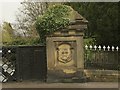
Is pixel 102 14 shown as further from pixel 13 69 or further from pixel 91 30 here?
pixel 13 69

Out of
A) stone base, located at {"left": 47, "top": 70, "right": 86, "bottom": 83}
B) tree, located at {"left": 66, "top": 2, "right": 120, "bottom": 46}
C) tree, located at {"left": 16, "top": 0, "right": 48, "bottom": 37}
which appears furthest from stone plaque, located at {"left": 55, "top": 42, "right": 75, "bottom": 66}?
tree, located at {"left": 16, "top": 0, "right": 48, "bottom": 37}

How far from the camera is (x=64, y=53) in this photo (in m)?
13.9

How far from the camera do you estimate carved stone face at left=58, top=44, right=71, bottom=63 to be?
13836 mm

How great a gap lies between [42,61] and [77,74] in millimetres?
1583

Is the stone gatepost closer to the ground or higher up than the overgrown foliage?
closer to the ground

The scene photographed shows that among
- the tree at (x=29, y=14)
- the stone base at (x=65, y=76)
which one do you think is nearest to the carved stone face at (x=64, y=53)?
the stone base at (x=65, y=76)

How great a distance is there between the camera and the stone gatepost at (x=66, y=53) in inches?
Answer: 543

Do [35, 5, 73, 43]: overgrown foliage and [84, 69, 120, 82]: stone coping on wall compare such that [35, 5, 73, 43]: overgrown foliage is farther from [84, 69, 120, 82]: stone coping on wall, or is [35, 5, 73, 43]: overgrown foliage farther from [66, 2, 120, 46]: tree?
[66, 2, 120, 46]: tree

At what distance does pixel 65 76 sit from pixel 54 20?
220 cm

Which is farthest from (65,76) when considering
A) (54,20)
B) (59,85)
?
(54,20)

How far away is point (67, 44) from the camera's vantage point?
13891 mm

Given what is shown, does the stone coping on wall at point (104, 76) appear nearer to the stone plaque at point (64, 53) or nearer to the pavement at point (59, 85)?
the pavement at point (59, 85)

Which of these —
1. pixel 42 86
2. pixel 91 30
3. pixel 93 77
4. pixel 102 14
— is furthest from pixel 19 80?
pixel 91 30

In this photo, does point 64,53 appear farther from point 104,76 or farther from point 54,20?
point 104,76
